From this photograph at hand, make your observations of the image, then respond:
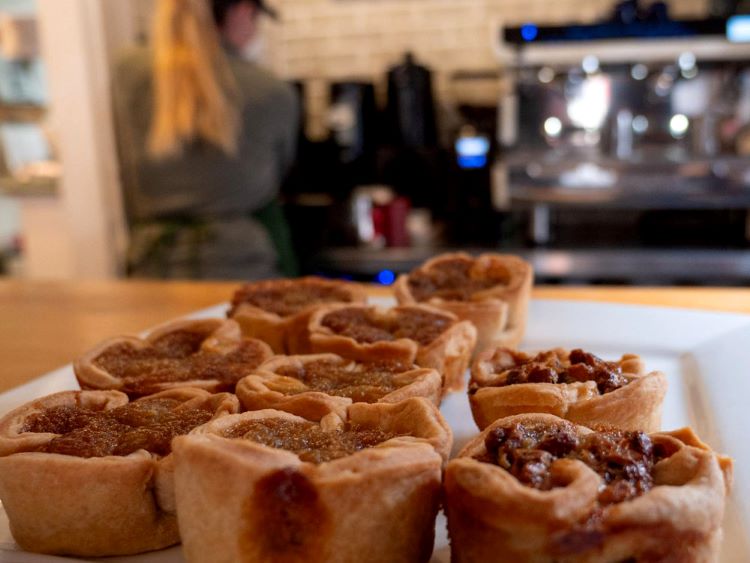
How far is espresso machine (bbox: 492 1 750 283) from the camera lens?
3.72m

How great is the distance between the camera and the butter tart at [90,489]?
3.67ft

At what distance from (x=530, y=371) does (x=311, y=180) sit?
359 cm

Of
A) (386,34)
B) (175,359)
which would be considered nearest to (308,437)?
(175,359)

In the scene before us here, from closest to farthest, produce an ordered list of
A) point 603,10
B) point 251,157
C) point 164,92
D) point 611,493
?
point 611,493 < point 164,92 < point 251,157 < point 603,10

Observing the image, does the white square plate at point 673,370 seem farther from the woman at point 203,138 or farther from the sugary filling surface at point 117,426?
the woman at point 203,138

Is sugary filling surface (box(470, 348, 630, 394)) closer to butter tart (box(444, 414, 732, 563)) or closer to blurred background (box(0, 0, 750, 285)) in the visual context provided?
butter tart (box(444, 414, 732, 563))

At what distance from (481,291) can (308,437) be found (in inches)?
42.1

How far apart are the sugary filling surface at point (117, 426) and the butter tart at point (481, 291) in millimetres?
850

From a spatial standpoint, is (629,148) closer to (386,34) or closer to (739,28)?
(739,28)

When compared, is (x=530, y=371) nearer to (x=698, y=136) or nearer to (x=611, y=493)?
(x=611, y=493)

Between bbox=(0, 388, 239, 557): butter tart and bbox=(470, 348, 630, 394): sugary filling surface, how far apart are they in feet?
1.83

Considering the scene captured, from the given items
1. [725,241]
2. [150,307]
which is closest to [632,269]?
[725,241]

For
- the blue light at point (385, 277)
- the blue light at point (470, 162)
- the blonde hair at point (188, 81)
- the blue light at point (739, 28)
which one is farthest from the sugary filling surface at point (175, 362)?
the blue light at point (739, 28)

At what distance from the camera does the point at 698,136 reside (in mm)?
3887
